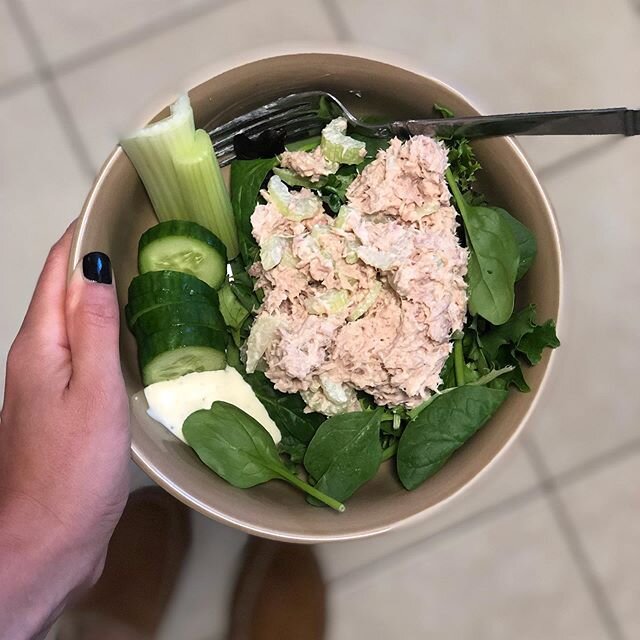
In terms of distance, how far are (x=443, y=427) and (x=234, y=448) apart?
26 cm

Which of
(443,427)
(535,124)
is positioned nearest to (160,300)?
(443,427)

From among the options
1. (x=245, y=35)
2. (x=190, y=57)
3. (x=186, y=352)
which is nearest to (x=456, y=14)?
(x=245, y=35)

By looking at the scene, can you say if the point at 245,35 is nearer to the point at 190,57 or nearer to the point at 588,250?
the point at 190,57

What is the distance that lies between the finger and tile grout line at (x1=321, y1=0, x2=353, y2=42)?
0.70 meters

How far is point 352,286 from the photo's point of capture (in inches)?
36.7

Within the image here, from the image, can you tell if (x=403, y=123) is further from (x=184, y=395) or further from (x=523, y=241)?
(x=184, y=395)

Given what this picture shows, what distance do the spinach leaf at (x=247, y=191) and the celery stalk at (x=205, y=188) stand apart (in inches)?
0.7

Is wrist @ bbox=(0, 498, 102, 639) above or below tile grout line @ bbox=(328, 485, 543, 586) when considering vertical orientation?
above

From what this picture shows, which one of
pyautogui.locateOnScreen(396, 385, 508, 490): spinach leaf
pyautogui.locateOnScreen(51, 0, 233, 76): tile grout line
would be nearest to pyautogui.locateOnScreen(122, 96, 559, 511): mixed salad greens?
pyautogui.locateOnScreen(396, 385, 508, 490): spinach leaf

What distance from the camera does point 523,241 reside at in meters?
0.92

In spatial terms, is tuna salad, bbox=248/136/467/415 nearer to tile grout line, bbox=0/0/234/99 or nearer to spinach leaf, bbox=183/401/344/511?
spinach leaf, bbox=183/401/344/511

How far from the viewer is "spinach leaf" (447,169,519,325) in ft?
2.94

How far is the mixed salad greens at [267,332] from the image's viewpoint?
35.1 inches

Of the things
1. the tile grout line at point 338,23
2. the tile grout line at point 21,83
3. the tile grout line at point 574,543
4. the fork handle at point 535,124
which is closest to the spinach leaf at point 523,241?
the fork handle at point 535,124
